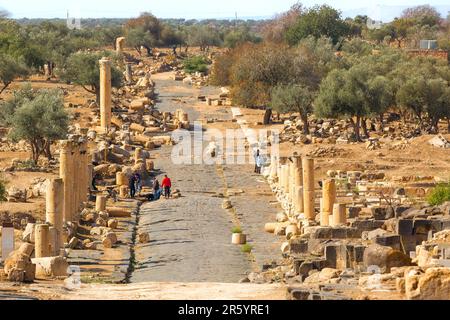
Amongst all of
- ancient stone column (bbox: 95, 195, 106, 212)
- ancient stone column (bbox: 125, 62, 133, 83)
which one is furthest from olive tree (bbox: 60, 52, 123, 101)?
ancient stone column (bbox: 95, 195, 106, 212)

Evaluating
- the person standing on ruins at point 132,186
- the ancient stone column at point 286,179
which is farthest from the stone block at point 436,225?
the person standing on ruins at point 132,186

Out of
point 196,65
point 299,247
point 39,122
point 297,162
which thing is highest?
point 196,65

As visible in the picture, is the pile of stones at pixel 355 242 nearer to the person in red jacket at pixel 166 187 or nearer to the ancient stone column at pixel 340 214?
the ancient stone column at pixel 340 214

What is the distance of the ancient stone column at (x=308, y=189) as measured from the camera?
37.2 meters

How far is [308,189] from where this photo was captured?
123ft

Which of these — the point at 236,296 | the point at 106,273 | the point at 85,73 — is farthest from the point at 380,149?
the point at 236,296

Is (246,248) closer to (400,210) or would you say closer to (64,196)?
(400,210)

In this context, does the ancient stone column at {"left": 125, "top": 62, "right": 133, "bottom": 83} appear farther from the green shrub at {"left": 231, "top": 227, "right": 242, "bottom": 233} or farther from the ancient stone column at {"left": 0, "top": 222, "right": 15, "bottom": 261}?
the ancient stone column at {"left": 0, "top": 222, "right": 15, "bottom": 261}

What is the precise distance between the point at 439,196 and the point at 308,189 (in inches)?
136

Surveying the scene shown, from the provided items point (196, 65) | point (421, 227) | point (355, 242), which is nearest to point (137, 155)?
point (421, 227)

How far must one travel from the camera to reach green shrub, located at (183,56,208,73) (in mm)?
95125

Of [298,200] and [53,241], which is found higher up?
[53,241]

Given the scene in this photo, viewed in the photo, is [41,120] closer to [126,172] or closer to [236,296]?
[126,172]
